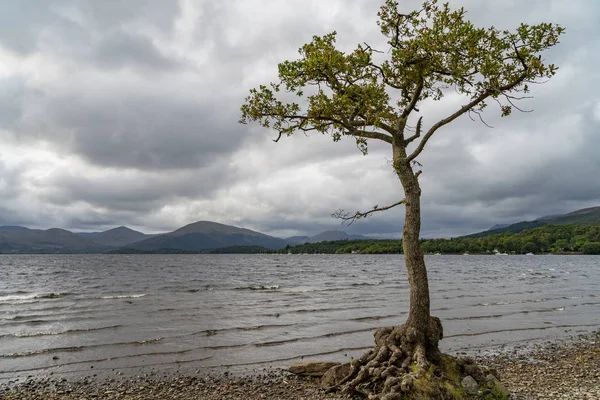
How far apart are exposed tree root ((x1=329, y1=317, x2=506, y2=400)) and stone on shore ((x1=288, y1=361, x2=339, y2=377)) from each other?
1.91 m

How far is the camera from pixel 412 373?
34.2 ft

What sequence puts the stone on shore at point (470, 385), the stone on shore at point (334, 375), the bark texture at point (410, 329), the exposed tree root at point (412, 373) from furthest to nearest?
the stone on shore at point (334, 375)
the bark texture at point (410, 329)
the stone on shore at point (470, 385)
the exposed tree root at point (412, 373)

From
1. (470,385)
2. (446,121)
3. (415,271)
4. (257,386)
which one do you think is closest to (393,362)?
(470,385)

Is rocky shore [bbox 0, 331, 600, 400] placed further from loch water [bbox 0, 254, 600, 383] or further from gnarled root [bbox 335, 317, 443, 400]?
loch water [bbox 0, 254, 600, 383]

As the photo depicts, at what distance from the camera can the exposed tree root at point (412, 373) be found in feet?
33.1

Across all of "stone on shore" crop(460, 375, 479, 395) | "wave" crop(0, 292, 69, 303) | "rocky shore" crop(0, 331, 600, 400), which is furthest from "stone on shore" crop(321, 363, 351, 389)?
"wave" crop(0, 292, 69, 303)

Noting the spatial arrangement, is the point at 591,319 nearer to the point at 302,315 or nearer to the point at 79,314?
the point at 302,315

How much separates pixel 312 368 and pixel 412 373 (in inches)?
189

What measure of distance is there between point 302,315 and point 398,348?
18.2 m

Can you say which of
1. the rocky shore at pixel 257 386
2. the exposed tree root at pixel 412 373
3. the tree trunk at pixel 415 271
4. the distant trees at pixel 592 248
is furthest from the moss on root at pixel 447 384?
the distant trees at pixel 592 248

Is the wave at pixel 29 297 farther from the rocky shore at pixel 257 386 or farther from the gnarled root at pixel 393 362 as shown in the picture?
the gnarled root at pixel 393 362

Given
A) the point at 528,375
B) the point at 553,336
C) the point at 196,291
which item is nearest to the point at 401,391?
the point at 528,375

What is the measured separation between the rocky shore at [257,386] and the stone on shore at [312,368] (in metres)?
0.23

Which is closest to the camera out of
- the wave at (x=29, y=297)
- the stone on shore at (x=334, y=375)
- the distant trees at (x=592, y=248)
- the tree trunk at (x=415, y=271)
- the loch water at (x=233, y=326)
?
the tree trunk at (x=415, y=271)
